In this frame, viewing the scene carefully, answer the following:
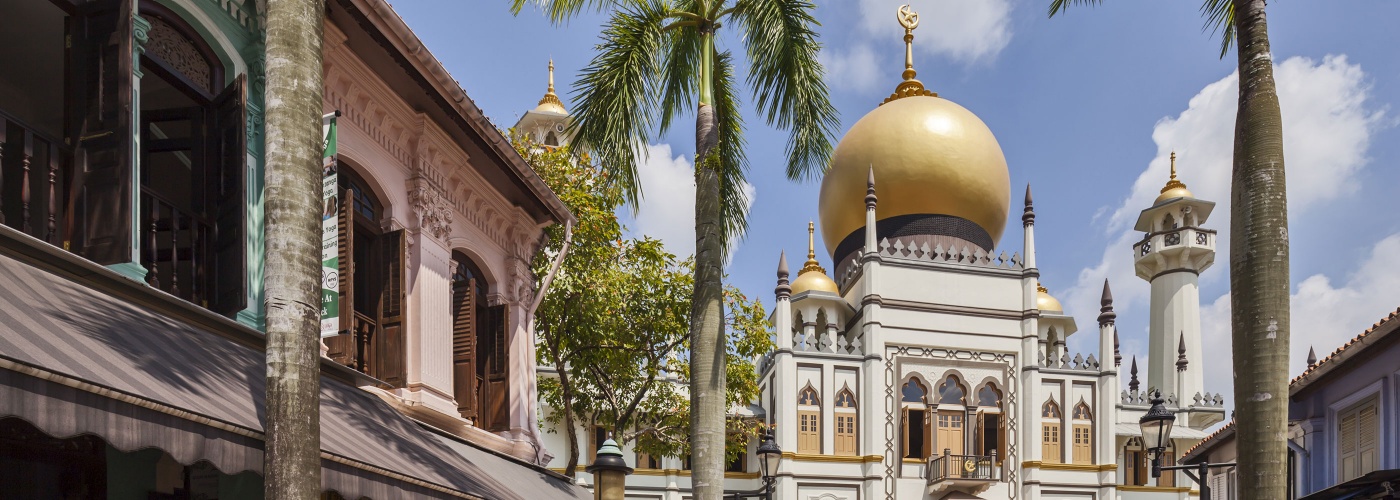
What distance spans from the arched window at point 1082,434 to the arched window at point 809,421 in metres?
8.73

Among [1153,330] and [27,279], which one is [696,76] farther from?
[1153,330]

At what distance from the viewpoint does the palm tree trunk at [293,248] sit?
24.2 ft

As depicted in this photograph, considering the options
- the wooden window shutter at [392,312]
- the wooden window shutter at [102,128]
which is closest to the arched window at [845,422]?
the wooden window shutter at [392,312]

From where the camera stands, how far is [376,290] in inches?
595

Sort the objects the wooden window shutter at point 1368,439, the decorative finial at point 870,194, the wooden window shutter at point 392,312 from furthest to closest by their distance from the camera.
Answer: the decorative finial at point 870,194 < the wooden window shutter at point 1368,439 < the wooden window shutter at point 392,312

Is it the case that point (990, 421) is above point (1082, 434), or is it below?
above

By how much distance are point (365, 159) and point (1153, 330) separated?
151 feet

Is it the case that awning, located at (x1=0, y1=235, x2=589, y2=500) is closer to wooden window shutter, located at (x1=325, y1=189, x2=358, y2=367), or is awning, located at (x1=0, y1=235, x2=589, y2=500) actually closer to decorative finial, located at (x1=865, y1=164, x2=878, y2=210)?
wooden window shutter, located at (x1=325, y1=189, x2=358, y2=367)

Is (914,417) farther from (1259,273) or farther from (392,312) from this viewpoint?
(1259,273)

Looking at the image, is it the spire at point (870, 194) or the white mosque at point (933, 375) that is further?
the spire at point (870, 194)

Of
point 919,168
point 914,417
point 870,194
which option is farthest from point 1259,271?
point 919,168

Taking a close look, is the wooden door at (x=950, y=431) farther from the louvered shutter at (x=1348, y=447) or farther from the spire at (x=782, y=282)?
the louvered shutter at (x=1348, y=447)

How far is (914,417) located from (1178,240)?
15.7 metres

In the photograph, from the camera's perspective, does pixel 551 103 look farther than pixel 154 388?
Yes
